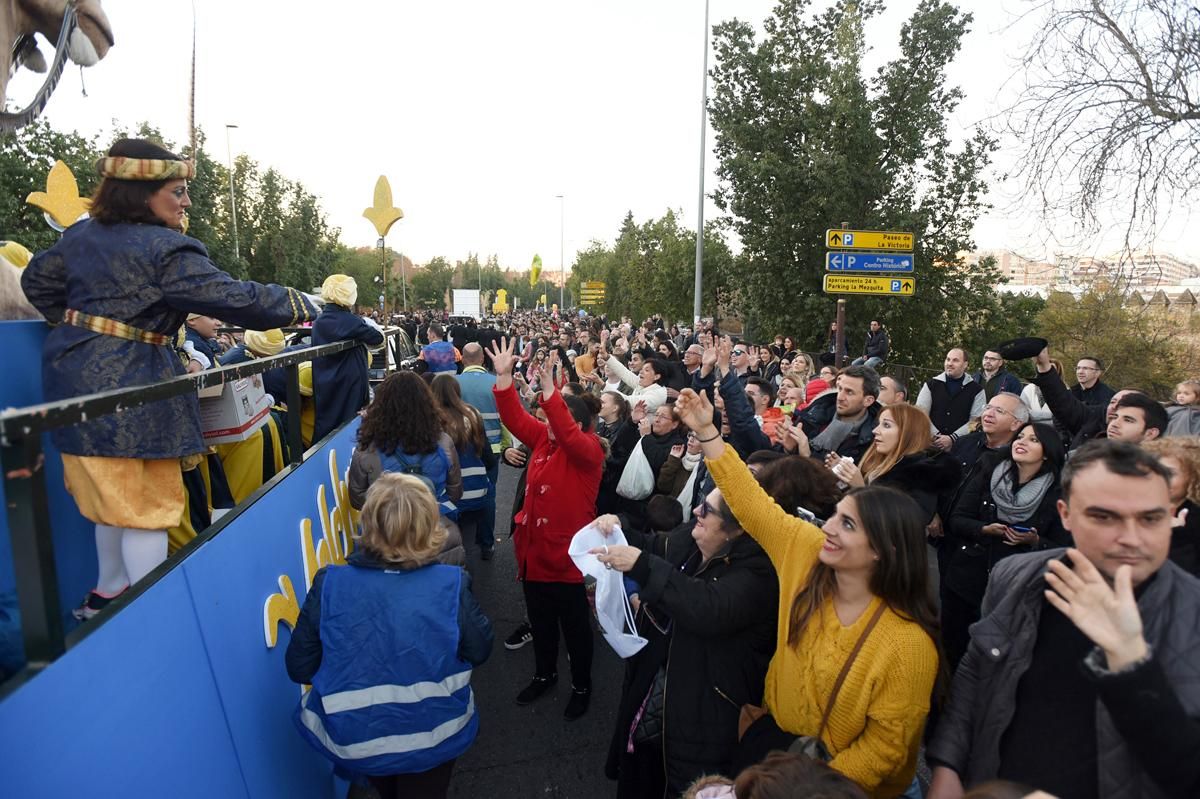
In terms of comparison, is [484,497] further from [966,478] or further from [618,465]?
[966,478]

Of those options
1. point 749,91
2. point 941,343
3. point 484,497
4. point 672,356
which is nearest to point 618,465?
point 484,497

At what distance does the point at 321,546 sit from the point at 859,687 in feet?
8.47

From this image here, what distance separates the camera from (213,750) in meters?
1.99

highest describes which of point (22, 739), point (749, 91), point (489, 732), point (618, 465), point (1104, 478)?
point (749, 91)

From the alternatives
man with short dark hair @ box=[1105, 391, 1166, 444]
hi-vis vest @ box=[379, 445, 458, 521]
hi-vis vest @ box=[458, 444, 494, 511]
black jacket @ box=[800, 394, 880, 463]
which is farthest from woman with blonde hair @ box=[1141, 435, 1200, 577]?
hi-vis vest @ box=[458, 444, 494, 511]

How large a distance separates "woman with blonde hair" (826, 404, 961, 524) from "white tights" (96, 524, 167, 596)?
2743 millimetres

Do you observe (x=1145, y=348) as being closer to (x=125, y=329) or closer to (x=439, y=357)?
(x=439, y=357)

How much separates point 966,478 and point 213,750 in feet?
13.5

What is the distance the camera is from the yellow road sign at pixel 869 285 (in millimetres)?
13680

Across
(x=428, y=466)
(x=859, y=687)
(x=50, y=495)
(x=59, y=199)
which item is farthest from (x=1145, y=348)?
(x=50, y=495)

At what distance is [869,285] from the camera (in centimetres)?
1380

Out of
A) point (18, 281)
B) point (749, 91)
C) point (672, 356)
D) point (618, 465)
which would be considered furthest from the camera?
point (749, 91)

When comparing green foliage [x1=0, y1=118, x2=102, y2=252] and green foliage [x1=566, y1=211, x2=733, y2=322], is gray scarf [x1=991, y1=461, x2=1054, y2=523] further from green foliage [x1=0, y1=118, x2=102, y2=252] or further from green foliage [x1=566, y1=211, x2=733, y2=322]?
green foliage [x1=0, y1=118, x2=102, y2=252]

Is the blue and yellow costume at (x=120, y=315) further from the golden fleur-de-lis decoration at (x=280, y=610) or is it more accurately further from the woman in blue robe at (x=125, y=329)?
the golden fleur-de-lis decoration at (x=280, y=610)
